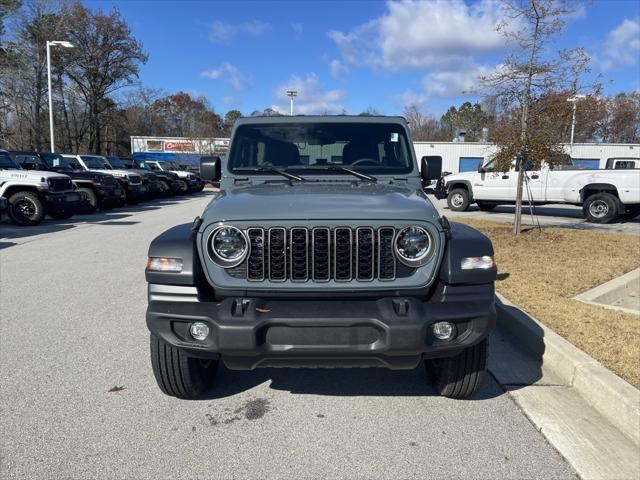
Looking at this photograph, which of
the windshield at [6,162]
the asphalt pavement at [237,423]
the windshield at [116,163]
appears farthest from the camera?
the windshield at [116,163]

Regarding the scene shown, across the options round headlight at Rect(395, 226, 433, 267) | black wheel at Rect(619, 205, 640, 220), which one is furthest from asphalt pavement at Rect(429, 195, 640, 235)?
round headlight at Rect(395, 226, 433, 267)

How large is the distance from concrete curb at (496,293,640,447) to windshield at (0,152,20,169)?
1361 cm

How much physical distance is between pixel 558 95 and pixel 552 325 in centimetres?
606

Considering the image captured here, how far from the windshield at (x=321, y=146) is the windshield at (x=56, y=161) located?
13656 mm

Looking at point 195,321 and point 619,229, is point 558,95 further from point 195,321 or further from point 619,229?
point 195,321

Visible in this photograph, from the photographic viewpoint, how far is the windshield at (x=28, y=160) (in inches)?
563

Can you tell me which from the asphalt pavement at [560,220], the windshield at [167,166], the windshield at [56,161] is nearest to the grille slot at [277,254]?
the asphalt pavement at [560,220]

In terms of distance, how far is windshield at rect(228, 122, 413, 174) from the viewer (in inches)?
168

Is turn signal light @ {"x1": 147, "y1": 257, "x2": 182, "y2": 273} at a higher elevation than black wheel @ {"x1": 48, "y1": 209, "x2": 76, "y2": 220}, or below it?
higher

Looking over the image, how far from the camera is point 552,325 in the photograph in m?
4.49

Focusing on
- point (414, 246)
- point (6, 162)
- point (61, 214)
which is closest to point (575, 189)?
point (414, 246)

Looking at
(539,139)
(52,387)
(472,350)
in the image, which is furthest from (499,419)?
(539,139)

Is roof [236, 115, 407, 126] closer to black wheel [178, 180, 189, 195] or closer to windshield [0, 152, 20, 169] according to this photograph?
windshield [0, 152, 20, 169]

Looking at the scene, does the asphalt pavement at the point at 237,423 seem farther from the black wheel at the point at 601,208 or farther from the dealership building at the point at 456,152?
the dealership building at the point at 456,152
